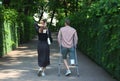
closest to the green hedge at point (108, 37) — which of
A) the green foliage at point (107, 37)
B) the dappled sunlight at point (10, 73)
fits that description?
the green foliage at point (107, 37)

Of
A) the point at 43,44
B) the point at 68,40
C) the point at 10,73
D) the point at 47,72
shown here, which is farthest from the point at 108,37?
the point at 10,73

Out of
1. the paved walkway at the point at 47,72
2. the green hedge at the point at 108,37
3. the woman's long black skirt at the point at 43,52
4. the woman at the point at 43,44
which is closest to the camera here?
the green hedge at the point at 108,37

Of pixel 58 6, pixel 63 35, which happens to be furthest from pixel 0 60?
pixel 58 6

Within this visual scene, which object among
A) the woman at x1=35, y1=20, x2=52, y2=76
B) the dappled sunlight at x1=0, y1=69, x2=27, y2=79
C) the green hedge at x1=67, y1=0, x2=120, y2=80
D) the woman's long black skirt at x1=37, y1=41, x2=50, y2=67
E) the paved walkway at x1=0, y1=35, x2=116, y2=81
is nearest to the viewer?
the green hedge at x1=67, y1=0, x2=120, y2=80

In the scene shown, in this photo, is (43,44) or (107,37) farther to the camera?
(43,44)

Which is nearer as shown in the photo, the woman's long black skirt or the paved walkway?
the paved walkway

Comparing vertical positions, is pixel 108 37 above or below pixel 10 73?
above

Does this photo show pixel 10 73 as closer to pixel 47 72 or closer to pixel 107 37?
pixel 47 72

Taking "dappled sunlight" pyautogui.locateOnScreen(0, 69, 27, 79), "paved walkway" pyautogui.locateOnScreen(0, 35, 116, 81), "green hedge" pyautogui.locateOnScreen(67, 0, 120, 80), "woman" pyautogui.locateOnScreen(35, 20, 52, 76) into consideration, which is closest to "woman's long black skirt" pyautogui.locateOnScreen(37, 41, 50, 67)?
"woman" pyautogui.locateOnScreen(35, 20, 52, 76)

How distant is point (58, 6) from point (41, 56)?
24.2 meters

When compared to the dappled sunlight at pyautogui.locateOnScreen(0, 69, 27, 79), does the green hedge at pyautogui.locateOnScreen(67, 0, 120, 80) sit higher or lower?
higher

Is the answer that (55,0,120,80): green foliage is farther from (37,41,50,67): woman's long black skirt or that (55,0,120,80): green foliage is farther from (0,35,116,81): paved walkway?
(37,41,50,67): woman's long black skirt

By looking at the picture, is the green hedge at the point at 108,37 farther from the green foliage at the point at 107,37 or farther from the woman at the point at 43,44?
the woman at the point at 43,44

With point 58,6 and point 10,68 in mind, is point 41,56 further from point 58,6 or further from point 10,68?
point 58,6
